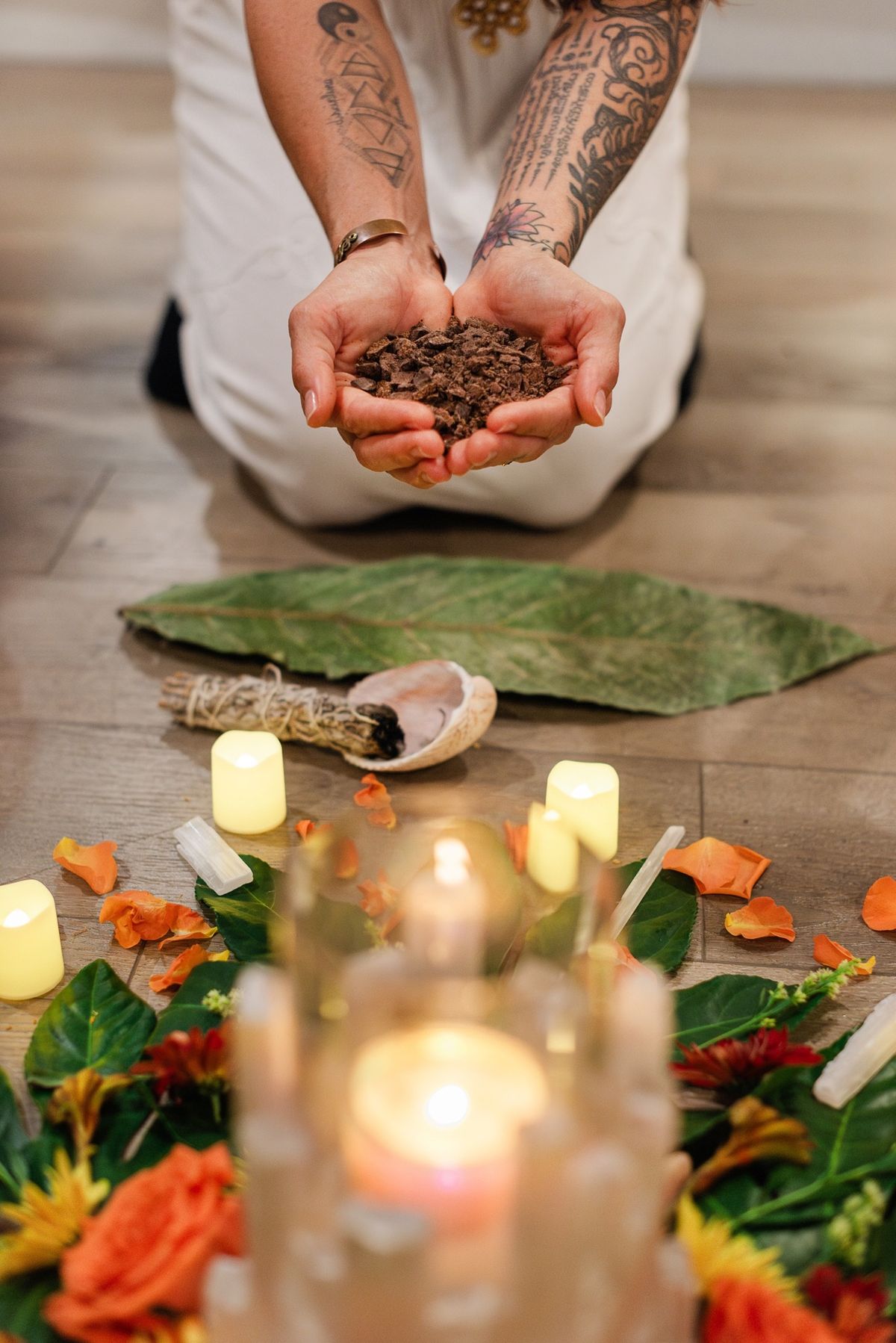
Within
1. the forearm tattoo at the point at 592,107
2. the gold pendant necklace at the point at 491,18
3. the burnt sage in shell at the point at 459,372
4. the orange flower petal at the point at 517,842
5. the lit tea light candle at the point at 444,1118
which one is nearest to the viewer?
the lit tea light candle at the point at 444,1118

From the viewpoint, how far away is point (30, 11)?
3.52m

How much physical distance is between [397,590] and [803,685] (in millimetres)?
420

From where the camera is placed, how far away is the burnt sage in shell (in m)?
1.18

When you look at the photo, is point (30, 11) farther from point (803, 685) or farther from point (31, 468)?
point (803, 685)

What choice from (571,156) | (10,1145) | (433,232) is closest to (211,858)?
(10,1145)

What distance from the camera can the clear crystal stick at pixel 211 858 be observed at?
99cm

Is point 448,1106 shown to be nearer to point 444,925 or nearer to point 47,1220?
point 444,925

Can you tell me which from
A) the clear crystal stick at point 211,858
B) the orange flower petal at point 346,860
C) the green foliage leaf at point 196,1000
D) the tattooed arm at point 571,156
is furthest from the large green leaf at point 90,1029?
the tattooed arm at point 571,156

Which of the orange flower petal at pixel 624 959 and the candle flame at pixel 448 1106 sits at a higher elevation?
the candle flame at pixel 448 1106

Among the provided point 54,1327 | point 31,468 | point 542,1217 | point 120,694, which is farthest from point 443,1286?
point 31,468

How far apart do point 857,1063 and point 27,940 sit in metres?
0.55

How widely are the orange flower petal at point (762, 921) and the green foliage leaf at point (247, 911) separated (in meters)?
0.34

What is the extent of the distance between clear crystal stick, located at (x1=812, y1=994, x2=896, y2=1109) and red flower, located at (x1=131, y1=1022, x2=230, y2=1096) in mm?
364

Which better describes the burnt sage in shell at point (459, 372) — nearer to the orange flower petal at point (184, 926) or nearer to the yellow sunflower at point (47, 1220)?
the orange flower petal at point (184, 926)
